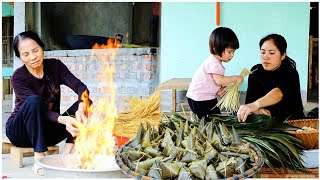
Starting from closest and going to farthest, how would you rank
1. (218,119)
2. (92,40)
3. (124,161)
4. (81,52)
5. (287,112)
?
(124,161)
(218,119)
(287,112)
(81,52)
(92,40)

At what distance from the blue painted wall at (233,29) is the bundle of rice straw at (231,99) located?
6.4 inches

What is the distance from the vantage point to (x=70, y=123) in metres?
2.96

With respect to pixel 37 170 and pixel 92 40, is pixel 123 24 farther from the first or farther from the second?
pixel 37 170

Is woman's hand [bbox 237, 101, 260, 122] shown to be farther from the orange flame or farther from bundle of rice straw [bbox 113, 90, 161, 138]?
the orange flame

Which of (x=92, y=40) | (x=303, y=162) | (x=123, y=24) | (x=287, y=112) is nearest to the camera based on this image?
(x=303, y=162)

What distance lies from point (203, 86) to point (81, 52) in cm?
145

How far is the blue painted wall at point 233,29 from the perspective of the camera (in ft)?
10.6

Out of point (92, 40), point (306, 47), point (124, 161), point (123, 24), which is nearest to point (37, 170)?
point (124, 161)

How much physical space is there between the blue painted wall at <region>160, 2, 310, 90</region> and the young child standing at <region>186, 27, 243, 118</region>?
17 cm

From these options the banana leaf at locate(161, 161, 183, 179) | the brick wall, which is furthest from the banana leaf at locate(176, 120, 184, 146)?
the brick wall

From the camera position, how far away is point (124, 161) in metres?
2.19

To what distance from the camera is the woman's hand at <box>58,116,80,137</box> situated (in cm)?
294

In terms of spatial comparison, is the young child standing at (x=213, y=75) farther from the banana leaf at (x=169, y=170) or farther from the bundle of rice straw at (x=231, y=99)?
the banana leaf at (x=169, y=170)

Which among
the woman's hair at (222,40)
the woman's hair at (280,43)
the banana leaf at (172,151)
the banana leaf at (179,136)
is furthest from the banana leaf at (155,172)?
the woman's hair at (280,43)
